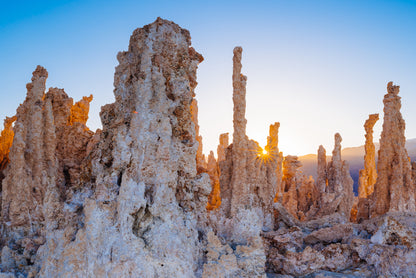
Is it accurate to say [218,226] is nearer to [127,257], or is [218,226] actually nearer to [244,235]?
[244,235]

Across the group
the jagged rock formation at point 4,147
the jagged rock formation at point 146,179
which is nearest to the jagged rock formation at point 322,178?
the jagged rock formation at point 4,147

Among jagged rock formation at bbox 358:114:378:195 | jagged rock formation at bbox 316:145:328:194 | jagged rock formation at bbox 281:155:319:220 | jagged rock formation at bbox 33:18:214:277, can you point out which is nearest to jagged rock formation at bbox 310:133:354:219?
jagged rock formation at bbox 316:145:328:194

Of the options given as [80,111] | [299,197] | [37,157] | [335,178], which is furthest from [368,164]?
[37,157]

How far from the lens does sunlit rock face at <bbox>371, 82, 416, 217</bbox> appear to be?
11.1 m

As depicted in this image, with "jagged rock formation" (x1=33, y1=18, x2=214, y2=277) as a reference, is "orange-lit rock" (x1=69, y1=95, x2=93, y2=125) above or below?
above

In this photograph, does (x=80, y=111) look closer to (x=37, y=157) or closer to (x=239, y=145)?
(x=37, y=157)

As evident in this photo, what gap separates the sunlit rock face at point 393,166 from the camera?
36.4 ft

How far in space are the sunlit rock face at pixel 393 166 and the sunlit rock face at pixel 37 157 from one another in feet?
32.5

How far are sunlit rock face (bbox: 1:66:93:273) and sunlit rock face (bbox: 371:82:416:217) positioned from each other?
32.5 feet

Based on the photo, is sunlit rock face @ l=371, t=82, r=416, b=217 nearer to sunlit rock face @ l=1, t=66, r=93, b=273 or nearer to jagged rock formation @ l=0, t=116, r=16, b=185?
sunlit rock face @ l=1, t=66, r=93, b=273

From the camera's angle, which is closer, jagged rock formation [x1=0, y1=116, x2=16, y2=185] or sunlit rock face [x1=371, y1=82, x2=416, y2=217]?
sunlit rock face [x1=371, y1=82, x2=416, y2=217]

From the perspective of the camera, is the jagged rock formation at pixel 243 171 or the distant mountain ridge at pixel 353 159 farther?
the distant mountain ridge at pixel 353 159

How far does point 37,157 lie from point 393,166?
38.0ft

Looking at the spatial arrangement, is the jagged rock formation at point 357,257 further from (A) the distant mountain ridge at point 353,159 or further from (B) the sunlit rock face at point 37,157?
(A) the distant mountain ridge at point 353,159
